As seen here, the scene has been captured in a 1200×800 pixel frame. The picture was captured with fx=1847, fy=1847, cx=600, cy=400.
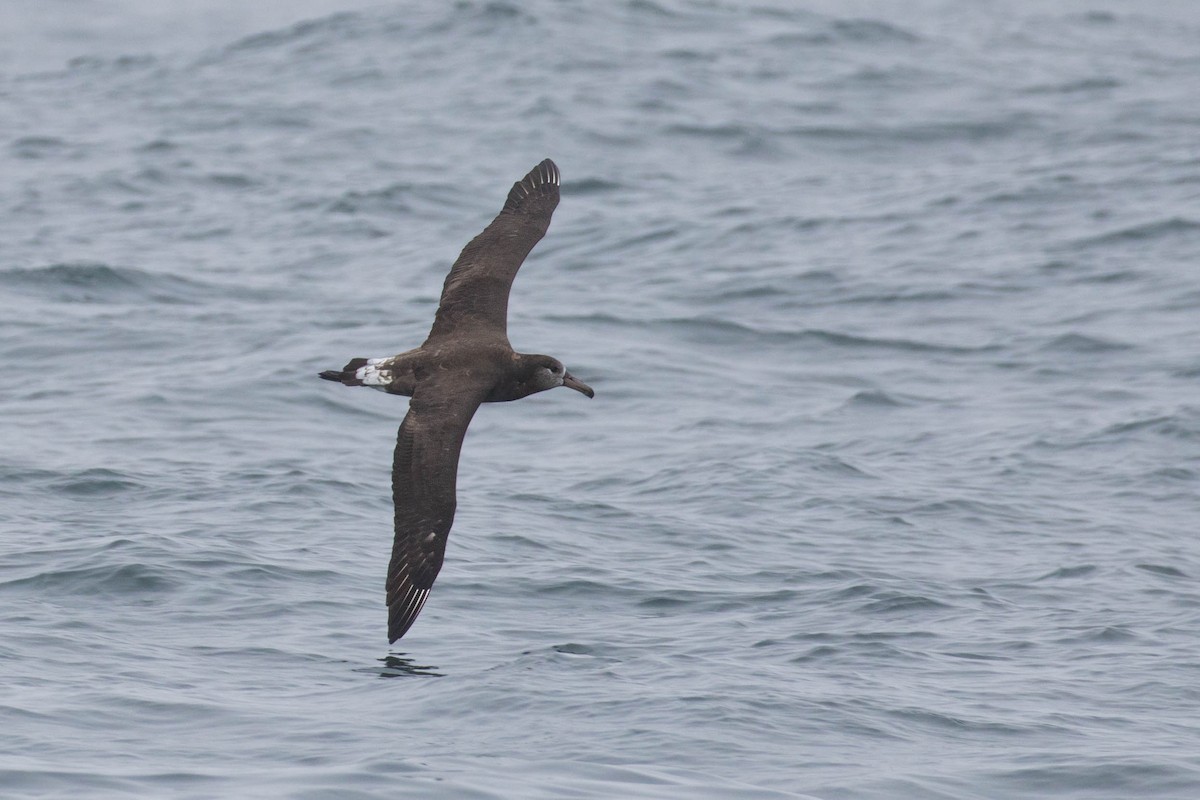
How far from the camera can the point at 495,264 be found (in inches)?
487

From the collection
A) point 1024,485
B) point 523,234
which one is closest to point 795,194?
point 1024,485

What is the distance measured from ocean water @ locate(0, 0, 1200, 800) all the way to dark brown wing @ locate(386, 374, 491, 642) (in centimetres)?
40

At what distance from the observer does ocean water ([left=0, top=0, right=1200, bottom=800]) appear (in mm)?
9805

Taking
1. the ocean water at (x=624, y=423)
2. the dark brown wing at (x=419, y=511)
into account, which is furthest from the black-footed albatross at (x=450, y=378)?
the ocean water at (x=624, y=423)

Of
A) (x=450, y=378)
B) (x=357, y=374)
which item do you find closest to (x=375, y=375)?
(x=357, y=374)

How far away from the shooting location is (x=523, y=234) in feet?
41.6

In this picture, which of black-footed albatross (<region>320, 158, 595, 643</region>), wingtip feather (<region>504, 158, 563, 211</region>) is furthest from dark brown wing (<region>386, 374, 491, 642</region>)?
wingtip feather (<region>504, 158, 563, 211</region>)

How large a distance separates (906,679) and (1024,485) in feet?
15.3

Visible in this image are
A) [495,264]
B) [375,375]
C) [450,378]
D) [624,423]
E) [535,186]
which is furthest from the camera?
[624,423]

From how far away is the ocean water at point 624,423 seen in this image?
9805 millimetres

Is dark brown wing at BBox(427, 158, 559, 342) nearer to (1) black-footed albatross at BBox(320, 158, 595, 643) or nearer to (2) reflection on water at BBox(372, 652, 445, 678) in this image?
(1) black-footed albatross at BBox(320, 158, 595, 643)

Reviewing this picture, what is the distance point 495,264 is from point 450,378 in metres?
1.43

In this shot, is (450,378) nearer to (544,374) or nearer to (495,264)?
(544,374)

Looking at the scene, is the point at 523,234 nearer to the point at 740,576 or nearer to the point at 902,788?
the point at 740,576
